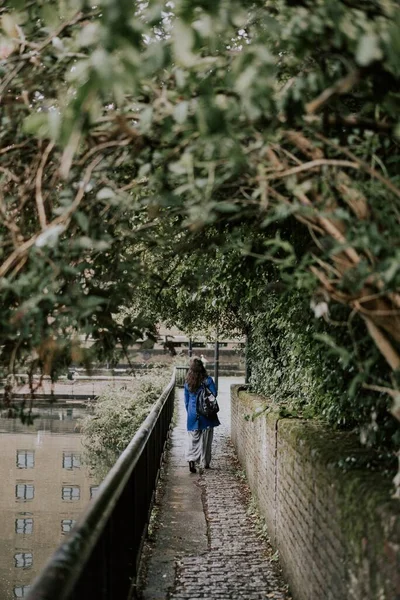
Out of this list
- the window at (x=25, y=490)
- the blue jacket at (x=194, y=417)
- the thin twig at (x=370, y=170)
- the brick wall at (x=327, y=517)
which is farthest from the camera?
the window at (x=25, y=490)

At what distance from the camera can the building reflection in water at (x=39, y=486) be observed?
3575 cm

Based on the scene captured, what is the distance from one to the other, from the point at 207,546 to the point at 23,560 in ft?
94.1

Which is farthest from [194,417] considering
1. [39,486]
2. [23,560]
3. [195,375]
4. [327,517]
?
[39,486]

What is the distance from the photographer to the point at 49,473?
5131 cm

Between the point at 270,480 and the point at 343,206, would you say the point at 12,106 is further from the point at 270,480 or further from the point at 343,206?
the point at 270,480

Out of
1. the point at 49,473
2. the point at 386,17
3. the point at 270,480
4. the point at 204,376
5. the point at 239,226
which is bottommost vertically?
the point at 49,473

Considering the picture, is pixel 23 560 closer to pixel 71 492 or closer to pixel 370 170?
pixel 71 492

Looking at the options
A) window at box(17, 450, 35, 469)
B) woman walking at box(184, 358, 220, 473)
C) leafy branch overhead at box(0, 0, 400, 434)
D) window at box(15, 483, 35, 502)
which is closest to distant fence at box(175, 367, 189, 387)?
window at box(15, 483, 35, 502)

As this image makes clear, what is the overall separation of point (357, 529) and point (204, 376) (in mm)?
8924

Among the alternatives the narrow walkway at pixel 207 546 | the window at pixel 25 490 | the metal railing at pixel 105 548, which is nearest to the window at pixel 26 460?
the window at pixel 25 490

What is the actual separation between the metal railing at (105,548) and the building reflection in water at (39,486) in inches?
1070

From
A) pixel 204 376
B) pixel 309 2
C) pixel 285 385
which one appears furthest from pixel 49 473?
pixel 309 2

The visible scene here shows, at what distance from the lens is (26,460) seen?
54312 mm

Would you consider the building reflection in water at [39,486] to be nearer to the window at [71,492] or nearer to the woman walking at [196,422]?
the window at [71,492]
